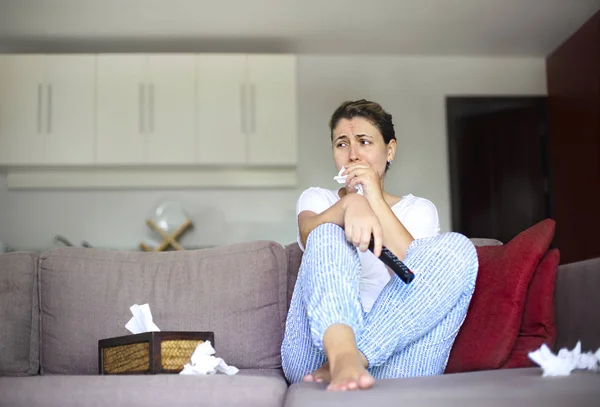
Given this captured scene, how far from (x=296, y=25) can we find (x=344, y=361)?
3976mm

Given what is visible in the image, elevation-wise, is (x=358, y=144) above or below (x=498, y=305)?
above

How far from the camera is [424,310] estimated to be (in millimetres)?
1606

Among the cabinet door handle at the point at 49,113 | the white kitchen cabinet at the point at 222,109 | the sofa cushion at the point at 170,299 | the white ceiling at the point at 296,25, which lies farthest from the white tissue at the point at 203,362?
the cabinet door handle at the point at 49,113

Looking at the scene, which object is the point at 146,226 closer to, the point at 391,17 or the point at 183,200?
the point at 183,200

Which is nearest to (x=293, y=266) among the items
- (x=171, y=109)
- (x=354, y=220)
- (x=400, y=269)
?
(x=354, y=220)

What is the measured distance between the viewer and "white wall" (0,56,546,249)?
547cm

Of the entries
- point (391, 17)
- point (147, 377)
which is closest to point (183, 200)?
point (391, 17)

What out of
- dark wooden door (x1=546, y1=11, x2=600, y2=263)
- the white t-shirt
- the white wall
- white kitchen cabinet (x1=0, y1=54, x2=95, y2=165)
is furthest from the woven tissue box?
dark wooden door (x1=546, y1=11, x2=600, y2=263)

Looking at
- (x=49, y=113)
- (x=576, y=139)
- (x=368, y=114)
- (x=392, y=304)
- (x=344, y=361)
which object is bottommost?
(x=344, y=361)

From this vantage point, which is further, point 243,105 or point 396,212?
point 243,105

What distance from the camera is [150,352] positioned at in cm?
191

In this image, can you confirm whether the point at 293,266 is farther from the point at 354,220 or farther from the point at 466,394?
the point at 466,394

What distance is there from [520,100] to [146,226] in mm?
3231

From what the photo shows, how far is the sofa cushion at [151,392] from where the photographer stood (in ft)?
5.47
